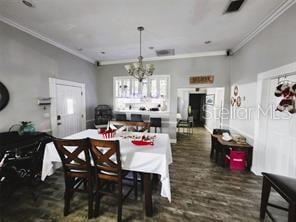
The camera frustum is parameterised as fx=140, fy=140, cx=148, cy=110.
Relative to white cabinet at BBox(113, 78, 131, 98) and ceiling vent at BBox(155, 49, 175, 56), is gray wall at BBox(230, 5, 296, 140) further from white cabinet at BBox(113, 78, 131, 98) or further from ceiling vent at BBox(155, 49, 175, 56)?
white cabinet at BBox(113, 78, 131, 98)

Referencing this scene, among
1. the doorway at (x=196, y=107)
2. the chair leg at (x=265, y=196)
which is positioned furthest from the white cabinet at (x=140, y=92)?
the doorway at (x=196, y=107)

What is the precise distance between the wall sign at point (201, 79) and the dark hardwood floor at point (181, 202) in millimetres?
2805

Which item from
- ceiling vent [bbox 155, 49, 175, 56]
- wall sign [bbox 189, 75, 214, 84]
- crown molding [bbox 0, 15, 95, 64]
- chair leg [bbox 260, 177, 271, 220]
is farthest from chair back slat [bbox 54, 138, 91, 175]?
wall sign [bbox 189, 75, 214, 84]

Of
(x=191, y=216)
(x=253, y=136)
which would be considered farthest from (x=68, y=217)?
(x=253, y=136)

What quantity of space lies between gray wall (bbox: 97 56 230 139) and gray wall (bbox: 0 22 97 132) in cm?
161

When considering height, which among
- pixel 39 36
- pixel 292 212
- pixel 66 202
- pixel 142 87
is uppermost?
pixel 39 36

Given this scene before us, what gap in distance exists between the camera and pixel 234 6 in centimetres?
221

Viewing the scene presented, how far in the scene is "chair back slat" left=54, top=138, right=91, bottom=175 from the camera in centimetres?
165

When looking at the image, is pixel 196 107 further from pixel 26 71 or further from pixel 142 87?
pixel 26 71

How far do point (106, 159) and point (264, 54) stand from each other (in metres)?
3.36

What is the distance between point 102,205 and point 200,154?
287 centimetres

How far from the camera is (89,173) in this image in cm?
174

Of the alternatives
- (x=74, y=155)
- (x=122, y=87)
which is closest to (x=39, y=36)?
(x=122, y=87)

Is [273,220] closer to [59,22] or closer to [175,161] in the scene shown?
[175,161]
